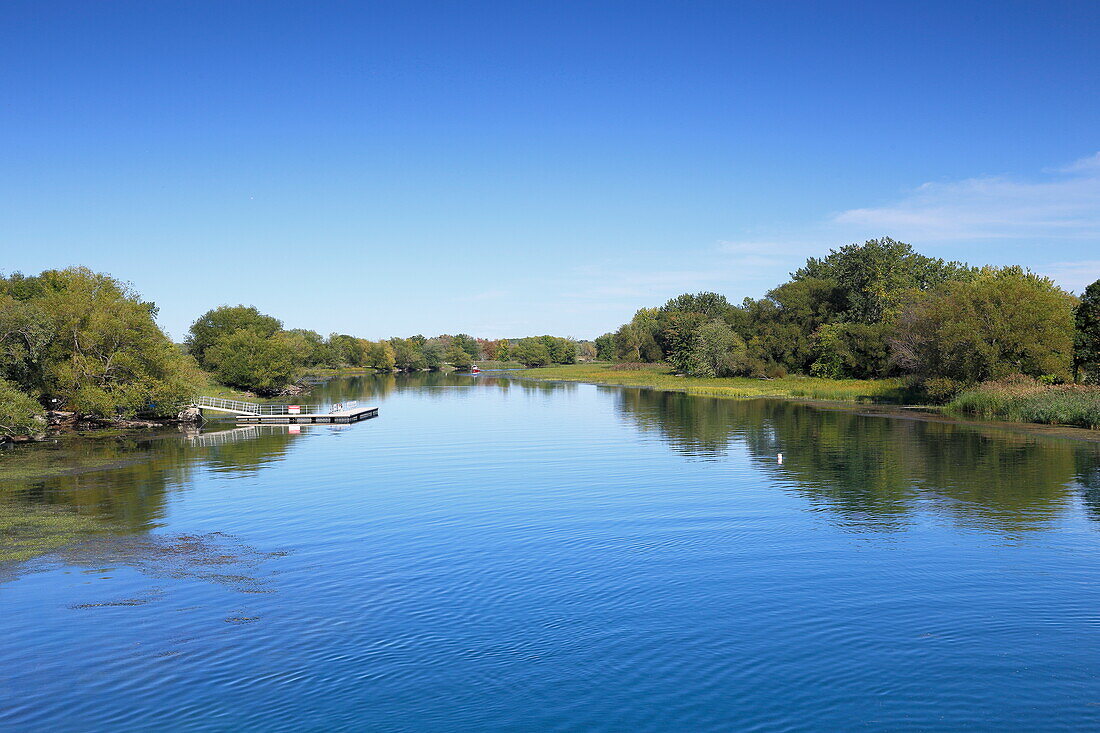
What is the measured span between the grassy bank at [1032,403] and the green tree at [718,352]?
202ft

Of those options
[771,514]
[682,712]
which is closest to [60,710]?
[682,712]

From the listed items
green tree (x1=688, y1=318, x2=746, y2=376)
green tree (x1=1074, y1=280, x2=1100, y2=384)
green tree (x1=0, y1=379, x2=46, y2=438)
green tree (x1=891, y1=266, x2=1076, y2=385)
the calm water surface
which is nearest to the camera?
the calm water surface

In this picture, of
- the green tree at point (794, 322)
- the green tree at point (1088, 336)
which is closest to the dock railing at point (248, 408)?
the green tree at point (1088, 336)

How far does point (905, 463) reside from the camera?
133 feet

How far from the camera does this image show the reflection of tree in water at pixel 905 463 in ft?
95.6

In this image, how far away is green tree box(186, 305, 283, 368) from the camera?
126 meters

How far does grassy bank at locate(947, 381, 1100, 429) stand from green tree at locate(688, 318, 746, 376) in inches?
2427

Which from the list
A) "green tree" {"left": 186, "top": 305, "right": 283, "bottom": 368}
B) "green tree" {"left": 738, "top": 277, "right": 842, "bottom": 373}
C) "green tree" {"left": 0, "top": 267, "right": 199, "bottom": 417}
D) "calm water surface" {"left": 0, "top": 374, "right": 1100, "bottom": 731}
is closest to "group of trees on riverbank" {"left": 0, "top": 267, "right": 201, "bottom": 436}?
"green tree" {"left": 0, "top": 267, "right": 199, "bottom": 417}

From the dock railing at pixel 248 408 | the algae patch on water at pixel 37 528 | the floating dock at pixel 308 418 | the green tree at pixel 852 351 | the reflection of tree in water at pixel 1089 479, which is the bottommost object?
the reflection of tree in water at pixel 1089 479

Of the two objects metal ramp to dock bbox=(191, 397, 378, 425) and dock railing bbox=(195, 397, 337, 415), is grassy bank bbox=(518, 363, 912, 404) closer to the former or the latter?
metal ramp to dock bbox=(191, 397, 378, 425)

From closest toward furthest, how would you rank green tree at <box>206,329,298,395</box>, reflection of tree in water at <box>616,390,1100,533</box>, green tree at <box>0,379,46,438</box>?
reflection of tree in water at <box>616,390,1100,533</box>, green tree at <box>0,379,46,438</box>, green tree at <box>206,329,298,395</box>

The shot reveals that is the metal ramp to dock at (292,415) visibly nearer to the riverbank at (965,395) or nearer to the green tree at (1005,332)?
the riverbank at (965,395)

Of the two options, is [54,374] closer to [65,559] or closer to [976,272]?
[65,559]

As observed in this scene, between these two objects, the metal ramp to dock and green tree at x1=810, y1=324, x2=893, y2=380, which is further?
green tree at x1=810, y1=324, x2=893, y2=380
